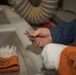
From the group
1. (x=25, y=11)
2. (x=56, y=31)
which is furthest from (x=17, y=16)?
(x=56, y=31)

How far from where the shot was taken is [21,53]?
656 mm

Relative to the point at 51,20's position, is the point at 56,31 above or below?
above

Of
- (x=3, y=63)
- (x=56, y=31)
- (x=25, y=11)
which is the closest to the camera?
(x=3, y=63)

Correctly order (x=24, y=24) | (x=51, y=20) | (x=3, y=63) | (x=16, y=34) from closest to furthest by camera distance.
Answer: (x=3, y=63), (x=16, y=34), (x=24, y=24), (x=51, y=20)

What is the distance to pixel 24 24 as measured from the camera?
36.3 inches

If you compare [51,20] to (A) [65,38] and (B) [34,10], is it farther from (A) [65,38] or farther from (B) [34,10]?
(A) [65,38]

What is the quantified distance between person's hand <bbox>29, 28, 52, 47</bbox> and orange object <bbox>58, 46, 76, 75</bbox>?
0.60 feet

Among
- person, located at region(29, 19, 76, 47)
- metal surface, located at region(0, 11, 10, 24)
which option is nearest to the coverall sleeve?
person, located at region(29, 19, 76, 47)

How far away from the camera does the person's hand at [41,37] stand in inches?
24.5

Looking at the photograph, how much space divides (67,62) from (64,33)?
29cm

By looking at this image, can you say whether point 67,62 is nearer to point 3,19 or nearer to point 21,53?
point 21,53

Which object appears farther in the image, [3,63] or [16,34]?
[16,34]

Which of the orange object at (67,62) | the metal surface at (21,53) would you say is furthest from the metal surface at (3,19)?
the orange object at (67,62)

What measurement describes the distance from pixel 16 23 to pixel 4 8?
33 cm
